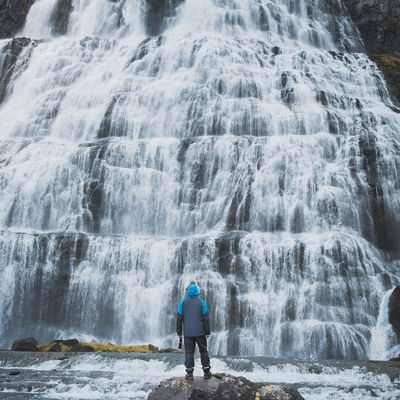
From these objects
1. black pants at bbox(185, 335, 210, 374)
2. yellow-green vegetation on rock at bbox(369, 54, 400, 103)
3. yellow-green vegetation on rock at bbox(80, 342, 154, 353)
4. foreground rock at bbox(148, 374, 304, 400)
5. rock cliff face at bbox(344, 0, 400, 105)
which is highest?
rock cliff face at bbox(344, 0, 400, 105)

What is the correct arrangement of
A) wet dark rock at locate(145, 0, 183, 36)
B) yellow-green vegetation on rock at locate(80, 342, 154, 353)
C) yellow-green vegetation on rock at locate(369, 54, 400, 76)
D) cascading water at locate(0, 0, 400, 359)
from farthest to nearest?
wet dark rock at locate(145, 0, 183, 36) → yellow-green vegetation on rock at locate(369, 54, 400, 76) → cascading water at locate(0, 0, 400, 359) → yellow-green vegetation on rock at locate(80, 342, 154, 353)

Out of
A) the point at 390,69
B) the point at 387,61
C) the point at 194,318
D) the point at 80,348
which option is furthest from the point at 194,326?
the point at 387,61

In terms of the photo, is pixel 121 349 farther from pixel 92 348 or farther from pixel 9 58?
pixel 9 58

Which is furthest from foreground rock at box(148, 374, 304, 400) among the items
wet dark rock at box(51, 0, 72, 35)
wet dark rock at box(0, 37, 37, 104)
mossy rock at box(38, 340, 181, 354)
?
wet dark rock at box(51, 0, 72, 35)

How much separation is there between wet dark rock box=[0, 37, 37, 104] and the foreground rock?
34656mm

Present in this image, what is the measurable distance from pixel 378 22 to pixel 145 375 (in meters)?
41.0

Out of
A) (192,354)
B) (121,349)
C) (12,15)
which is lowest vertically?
(192,354)

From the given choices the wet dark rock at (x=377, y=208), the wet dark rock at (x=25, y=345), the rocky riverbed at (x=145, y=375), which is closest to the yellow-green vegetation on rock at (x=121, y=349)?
the wet dark rock at (x=25, y=345)

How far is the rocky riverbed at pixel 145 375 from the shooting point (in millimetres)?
13625

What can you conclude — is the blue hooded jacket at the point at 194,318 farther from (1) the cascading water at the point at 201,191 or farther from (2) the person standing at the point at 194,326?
(1) the cascading water at the point at 201,191

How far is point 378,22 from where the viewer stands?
1868 inches

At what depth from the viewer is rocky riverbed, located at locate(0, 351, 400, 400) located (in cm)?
1362

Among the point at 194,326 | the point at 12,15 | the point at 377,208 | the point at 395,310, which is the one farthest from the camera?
the point at 12,15

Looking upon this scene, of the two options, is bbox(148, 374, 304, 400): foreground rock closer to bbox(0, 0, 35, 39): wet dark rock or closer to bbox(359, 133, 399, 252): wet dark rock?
bbox(359, 133, 399, 252): wet dark rock
